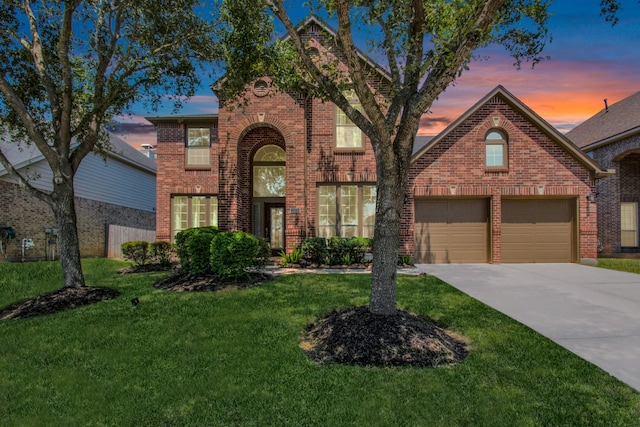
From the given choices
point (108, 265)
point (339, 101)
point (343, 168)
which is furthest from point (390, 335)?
point (108, 265)

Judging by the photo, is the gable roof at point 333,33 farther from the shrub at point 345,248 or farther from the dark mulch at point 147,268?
the dark mulch at point 147,268

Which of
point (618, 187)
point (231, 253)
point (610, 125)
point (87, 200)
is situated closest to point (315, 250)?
point (231, 253)

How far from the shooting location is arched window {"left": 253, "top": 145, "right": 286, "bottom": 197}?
45.8 ft

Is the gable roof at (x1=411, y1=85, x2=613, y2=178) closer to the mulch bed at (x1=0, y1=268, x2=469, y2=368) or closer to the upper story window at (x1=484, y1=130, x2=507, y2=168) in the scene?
the upper story window at (x1=484, y1=130, x2=507, y2=168)

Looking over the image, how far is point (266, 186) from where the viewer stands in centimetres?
1398

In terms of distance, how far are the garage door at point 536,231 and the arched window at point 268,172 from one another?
8.96 metres

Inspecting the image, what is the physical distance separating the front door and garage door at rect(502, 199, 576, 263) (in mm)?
8854

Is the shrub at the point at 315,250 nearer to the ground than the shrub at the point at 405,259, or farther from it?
farther from it

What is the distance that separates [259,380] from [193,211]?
12165mm

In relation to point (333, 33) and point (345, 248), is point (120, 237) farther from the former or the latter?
point (333, 33)

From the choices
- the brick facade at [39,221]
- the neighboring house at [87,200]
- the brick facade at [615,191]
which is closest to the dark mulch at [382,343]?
the neighboring house at [87,200]

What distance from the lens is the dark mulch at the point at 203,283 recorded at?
8.21 m

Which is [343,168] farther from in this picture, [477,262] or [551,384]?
[551,384]

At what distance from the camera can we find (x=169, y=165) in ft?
47.6
